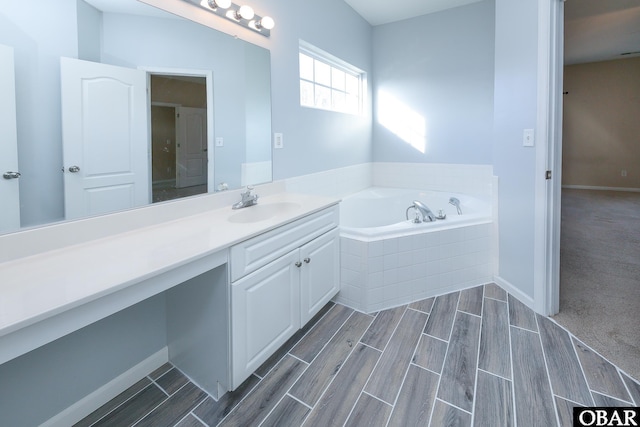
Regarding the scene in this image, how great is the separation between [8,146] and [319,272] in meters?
1.50

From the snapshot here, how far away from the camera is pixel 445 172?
12.0ft

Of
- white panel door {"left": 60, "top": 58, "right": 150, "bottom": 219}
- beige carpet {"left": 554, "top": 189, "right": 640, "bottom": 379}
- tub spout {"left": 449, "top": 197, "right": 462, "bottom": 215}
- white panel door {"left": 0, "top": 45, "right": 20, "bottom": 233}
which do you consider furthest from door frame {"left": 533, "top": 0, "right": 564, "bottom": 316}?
white panel door {"left": 0, "top": 45, "right": 20, "bottom": 233}

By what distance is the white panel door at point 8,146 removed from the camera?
109cm

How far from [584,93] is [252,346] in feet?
28.0

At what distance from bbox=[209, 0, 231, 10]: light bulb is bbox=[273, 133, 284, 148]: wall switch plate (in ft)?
2.76

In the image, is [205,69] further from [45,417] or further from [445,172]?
[445,172]

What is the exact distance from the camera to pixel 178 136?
1719mm

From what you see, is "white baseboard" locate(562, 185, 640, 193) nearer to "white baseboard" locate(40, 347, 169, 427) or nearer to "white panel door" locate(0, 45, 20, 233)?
"white baseboard" locate(40, 347, 169, 427)

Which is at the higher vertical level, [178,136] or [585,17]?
[585,17]

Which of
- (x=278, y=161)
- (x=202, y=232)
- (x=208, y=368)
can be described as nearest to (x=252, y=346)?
(x=208, y=368)

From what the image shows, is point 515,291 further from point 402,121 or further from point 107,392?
point 107,392

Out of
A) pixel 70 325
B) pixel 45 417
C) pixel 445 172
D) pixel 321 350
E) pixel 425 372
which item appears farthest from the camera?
pixel 445 172

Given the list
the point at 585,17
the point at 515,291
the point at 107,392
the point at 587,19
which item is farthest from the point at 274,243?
the point at 587,19

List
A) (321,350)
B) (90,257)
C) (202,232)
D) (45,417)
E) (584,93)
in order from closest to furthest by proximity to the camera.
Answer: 1. (90,257)
2. (45,417)
3. (202,232)
4. (321,350)
5. (584,93)
